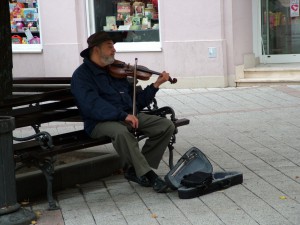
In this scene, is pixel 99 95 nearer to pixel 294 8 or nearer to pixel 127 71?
pixel 127 71

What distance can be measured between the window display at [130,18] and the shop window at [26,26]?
1.21 meters

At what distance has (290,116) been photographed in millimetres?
9758

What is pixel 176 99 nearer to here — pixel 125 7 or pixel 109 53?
pixel 125 7

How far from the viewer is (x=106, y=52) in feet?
21.5

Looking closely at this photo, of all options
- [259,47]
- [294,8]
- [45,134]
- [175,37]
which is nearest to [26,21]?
[175,37]

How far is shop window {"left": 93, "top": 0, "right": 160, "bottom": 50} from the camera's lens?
13609 millimetres

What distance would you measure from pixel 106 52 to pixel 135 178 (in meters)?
1.12

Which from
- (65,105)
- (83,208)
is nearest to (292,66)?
(65,105)

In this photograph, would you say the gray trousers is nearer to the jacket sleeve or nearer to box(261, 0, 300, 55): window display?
the jacket sleeve

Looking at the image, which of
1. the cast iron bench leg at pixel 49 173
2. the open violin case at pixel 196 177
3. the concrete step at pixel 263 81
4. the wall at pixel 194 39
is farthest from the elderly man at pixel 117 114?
the concrete step at pixel 263 81

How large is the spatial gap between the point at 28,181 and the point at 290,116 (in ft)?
15.0

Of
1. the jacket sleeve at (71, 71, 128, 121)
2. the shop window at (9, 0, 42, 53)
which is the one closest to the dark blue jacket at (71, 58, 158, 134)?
the jacket sleeve at (71, 71, 128, 121)

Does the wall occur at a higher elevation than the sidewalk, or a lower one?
higher

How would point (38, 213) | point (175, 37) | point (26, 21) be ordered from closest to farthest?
point (38, 213) < point (175, 37) < point (26, 21)
